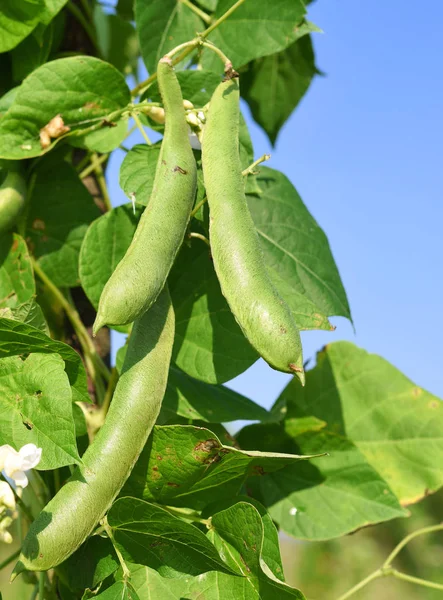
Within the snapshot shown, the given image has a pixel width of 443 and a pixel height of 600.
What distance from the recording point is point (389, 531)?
7.34 metres

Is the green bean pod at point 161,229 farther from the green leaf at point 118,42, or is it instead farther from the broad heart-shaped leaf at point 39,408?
the green leaf at point 118,42

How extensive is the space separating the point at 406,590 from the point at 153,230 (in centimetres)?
771

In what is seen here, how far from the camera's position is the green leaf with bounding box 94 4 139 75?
1.74 m

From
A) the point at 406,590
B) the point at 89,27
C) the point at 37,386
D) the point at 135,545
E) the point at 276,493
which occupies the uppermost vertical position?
the point at 89,27

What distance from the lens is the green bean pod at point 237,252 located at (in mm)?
798

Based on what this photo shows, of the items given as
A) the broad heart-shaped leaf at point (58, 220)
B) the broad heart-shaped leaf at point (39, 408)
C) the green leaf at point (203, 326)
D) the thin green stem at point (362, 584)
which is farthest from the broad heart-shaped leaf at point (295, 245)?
the thin green stem at point (362, 584)

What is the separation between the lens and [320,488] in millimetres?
1414

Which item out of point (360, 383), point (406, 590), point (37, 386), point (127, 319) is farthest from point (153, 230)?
point (406, 590)

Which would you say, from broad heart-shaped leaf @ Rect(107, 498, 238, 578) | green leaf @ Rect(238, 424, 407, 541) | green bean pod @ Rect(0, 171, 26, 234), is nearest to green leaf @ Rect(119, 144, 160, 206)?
green bean pod @ Rect(0, 171, 26, 234)

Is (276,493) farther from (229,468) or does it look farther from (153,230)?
(153,230)

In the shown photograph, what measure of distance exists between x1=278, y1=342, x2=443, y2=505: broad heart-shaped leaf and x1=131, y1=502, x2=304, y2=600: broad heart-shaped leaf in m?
0.53

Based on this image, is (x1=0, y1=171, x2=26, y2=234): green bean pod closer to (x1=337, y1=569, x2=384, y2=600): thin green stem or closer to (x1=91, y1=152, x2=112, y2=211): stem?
(x1=91, y1=152, x2=112, y2=211): stem

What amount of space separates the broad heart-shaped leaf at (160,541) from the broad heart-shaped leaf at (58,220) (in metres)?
0.55

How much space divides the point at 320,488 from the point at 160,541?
0.57 meters
